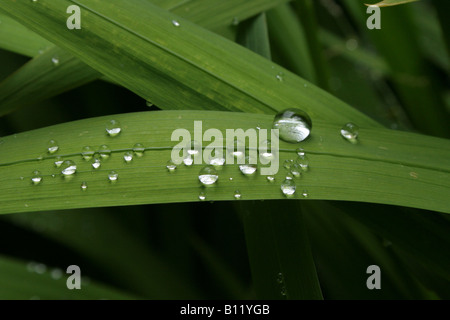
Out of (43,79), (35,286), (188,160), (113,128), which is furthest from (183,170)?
(35,286)

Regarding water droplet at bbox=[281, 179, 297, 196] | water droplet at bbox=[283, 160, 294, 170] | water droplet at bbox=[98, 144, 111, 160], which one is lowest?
water droplet at bbox=[281, 179, 297, 196]

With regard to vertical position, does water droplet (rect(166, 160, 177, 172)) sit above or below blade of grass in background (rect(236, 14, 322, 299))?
above

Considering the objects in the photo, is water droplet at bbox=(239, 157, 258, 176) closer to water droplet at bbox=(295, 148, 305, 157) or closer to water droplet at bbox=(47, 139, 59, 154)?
water droplet at bbox=(295, 148, 305, 157)

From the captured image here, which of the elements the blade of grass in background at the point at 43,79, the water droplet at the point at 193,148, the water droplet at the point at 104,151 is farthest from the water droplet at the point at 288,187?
the blade of grass in background at the point at 43,79

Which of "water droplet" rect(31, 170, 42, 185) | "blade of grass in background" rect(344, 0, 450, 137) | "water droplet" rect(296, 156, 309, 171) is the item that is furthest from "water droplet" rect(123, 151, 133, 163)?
"blade of grass in background" rect(344, 0, 450, 137)

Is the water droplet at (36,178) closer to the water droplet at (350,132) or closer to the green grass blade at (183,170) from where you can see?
the green grass blade at (183,170)

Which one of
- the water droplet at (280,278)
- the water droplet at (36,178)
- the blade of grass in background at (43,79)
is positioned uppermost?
the blade of grass in background at (43,79)
